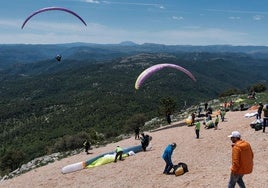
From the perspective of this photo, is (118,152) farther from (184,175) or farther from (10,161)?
(10,161)

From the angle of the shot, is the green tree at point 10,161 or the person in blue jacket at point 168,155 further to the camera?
the green tree at point 10,161

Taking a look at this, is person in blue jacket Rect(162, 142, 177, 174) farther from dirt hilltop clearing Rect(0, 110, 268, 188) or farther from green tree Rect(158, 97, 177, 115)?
green tree Rect(158, 97, 177, 115)

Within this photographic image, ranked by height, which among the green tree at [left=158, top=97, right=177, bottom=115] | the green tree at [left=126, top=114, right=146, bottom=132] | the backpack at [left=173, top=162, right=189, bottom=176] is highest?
the backpack at [left=173, top=162, right=189, bottom=176]

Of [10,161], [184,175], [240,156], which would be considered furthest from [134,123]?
[240,156]

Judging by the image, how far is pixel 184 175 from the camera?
2222 centimetres

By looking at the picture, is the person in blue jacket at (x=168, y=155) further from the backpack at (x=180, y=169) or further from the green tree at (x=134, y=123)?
the green tree at (x=134, y=123)

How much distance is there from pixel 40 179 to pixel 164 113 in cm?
3319

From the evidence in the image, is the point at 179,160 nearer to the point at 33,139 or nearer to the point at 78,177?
the point at 78,177

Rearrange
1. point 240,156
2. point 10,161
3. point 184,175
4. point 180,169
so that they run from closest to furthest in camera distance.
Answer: point 240,156
point 184,175
point 180,169
point 10,161

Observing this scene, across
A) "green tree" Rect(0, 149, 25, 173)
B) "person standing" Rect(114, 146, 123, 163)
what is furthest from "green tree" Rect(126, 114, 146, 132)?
"person standing" Rect(114, 146, 123, 163)

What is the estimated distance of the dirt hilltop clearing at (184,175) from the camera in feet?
67.0

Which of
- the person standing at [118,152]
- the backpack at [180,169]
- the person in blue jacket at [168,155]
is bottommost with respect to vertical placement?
the person standing at [118,152]

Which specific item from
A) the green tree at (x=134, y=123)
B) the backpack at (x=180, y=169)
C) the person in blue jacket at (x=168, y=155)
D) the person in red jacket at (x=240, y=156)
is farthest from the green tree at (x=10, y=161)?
the person in red jacket at (x=240, y=156)

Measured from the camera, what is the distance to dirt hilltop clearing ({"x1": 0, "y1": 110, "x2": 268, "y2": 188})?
20.4 m
